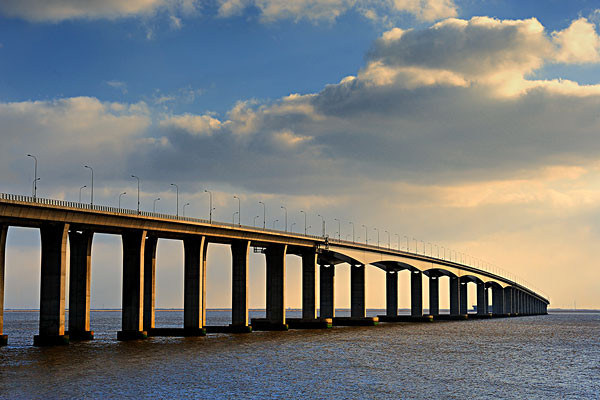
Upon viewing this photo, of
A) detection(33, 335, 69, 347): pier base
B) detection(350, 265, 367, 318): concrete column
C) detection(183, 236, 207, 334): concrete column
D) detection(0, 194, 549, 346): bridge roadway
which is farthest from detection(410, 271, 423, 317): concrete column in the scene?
detection(33, 335, 69, 347): pier base

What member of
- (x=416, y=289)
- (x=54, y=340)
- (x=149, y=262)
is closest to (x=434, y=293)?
(x=416, y=289)

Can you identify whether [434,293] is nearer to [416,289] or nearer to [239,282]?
[416,289]

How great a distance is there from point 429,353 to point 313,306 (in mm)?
52098

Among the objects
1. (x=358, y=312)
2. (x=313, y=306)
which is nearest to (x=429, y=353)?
(x=313, y=306)

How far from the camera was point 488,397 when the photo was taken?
43875 mm

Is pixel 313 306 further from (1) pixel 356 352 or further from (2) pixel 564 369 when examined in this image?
(2) pixel 564 369

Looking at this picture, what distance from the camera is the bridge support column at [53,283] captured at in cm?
7206

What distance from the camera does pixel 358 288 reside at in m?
145

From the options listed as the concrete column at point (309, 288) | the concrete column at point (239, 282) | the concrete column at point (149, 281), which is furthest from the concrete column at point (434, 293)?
the concrete column at point (149, 281)

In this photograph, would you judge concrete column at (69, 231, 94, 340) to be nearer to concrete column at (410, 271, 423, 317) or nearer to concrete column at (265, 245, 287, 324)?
concrete column at (265, 245, 287, 324)

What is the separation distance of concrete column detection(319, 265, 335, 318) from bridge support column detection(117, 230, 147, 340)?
2809 inches

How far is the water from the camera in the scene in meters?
45.0

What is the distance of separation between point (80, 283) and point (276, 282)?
39.5 m

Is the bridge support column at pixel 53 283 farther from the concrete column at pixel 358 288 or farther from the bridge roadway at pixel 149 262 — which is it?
the concrete column at pixel 358 288
